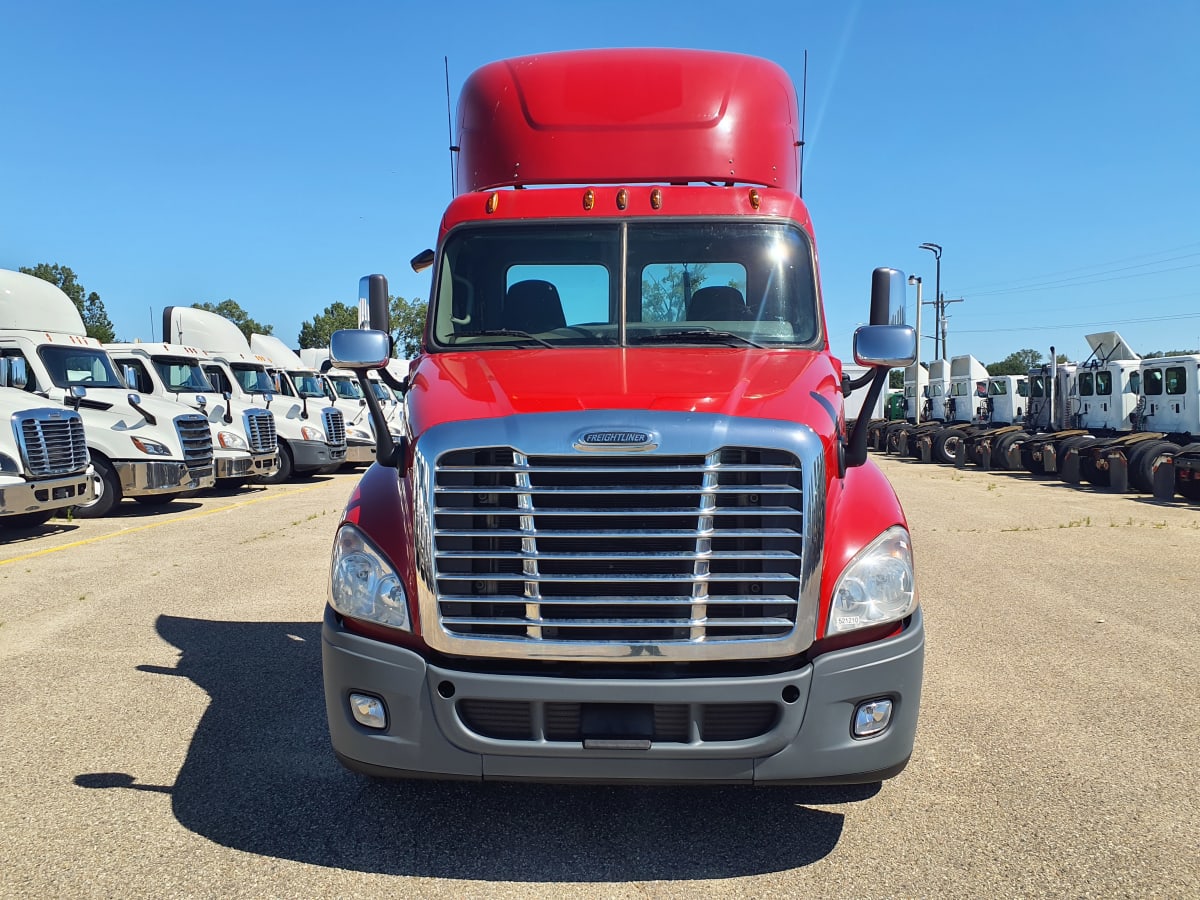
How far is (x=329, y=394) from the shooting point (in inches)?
853

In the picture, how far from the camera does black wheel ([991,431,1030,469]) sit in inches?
934

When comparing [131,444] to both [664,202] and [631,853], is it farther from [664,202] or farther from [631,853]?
[631,853]

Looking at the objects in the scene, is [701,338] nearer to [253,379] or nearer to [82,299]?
[253,379]

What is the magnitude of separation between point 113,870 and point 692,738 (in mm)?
2032

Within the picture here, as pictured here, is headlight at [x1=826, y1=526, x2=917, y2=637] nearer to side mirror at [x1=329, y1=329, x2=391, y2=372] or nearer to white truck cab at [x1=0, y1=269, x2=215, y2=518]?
side mirror at [x1=329, y1=329, x2=391, y2=372]

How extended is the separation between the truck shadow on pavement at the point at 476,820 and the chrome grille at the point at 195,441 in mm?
9903

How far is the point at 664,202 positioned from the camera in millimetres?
4703

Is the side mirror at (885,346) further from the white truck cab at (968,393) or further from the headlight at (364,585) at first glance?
the white truck cab at (968,393)

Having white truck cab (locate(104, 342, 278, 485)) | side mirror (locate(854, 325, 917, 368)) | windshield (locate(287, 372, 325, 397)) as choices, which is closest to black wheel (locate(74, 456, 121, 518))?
white truck cab (locate(104, 342, 278, 485))

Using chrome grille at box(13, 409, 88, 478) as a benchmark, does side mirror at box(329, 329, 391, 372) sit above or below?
above

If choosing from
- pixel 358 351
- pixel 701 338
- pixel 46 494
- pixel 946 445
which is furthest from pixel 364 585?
pixel 946 445

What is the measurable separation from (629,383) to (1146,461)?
17.0 m

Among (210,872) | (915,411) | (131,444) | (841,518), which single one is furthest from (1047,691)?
(915,411)

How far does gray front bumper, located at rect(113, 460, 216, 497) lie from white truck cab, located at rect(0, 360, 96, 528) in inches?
44.3
